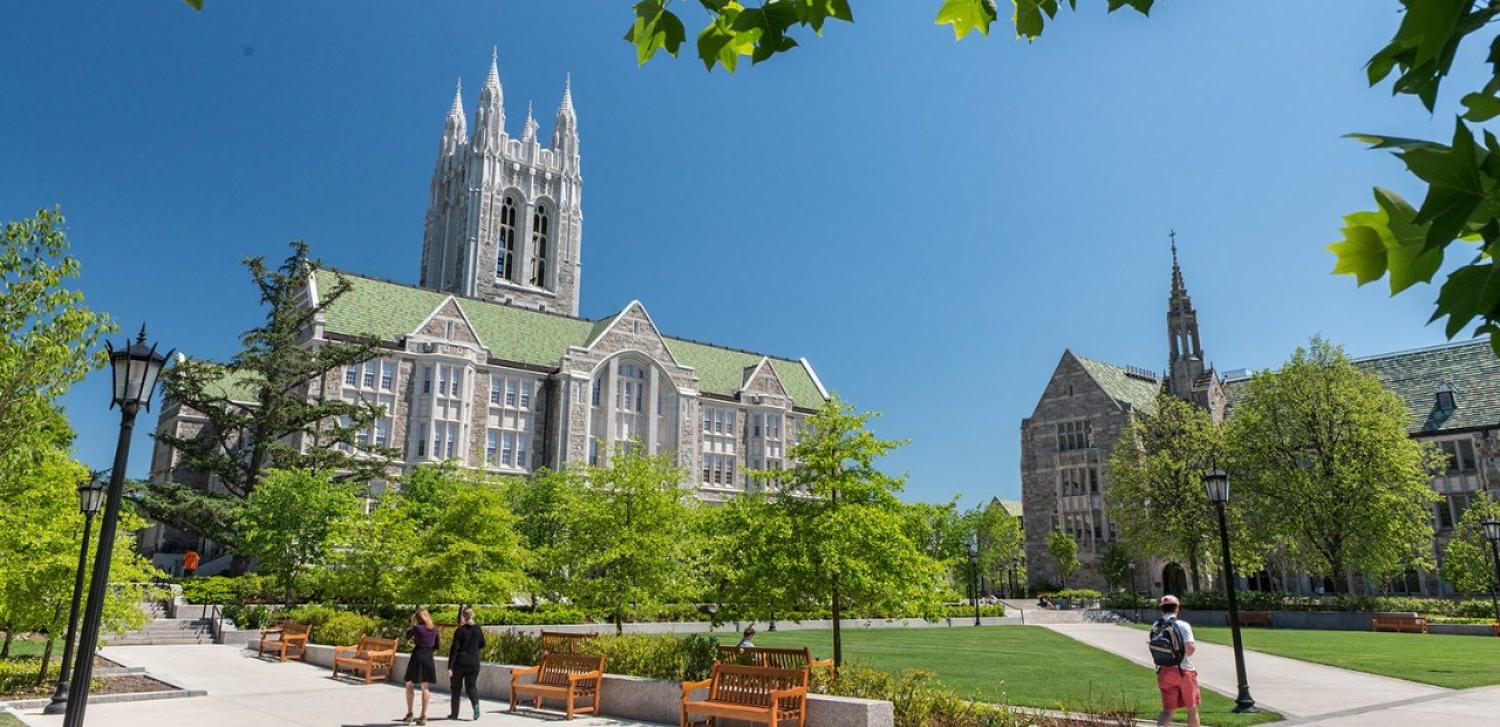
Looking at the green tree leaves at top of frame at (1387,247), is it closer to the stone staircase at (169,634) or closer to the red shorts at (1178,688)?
the red shorts at (1178,688)

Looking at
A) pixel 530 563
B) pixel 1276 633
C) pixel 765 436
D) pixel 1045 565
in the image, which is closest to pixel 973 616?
pixel 1276 633

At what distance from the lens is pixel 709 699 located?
1241 centimetres

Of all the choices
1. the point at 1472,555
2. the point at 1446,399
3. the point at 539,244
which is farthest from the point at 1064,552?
the point at 539,244

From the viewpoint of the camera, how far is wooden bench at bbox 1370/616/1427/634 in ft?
113

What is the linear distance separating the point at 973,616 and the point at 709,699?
35350mm

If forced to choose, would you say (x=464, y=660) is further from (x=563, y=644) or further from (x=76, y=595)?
(x=76, y=595)

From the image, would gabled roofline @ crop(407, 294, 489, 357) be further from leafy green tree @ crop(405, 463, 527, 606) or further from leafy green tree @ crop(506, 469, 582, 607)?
leafy green tree @ crop(405, 463, 527, 606)

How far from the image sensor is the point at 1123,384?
222 ft

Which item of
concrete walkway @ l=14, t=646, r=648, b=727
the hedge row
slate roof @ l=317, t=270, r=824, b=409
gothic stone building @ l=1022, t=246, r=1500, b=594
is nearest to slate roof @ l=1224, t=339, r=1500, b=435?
gothic stone building @ l=1022, t=246, r=1500, b=594

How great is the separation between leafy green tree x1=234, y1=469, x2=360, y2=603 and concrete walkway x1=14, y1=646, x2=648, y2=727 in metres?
13.2

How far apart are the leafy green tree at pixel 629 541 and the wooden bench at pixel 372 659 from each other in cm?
438

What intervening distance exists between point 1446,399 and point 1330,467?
65.9 feet

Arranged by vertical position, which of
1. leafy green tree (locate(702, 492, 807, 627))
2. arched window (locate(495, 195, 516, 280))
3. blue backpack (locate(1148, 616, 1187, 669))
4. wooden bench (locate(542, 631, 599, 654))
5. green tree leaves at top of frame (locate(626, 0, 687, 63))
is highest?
arched window (locate(495, 195, 516, 280))

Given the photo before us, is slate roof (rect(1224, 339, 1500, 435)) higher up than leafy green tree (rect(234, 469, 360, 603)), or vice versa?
slate roof (rect(1224, 339, 1500, 435))
